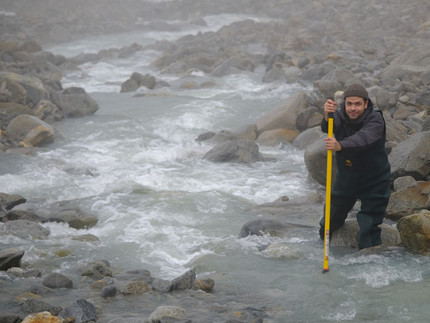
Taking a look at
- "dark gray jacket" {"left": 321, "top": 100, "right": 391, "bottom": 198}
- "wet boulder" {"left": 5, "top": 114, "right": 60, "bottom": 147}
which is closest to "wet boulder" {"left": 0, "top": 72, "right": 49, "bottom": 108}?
"wet boulder" {"left": 5, "top": 114, "right": 60, "bottom": 147}

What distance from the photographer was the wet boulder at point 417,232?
21.1 feet

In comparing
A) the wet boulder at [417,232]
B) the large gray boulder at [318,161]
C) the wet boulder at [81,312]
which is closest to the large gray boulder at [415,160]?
the large gray boulder at [318,161]

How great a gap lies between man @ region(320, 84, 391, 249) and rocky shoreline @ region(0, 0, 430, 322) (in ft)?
1.46

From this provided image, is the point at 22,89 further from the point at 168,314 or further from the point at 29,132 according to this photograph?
the point at 168,314

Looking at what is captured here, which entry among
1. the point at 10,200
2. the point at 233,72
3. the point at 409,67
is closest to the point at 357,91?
the point at 10,200

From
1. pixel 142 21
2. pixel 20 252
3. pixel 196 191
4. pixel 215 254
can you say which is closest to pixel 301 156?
pixel 196 191

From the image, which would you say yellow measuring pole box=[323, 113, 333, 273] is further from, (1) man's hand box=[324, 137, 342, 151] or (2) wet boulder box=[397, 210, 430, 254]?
(2) wet boulder box=[397, 210, 430, 254]

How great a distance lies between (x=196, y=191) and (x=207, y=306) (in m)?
5.32

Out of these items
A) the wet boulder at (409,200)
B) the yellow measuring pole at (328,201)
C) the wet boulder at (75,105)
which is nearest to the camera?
the yellow measuring pole at (328,201)

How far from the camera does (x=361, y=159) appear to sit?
6.13m

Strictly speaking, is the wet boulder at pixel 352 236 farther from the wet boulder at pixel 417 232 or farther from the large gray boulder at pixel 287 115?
the large gray boulder at pixel 287 115

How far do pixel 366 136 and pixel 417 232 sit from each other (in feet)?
4.79

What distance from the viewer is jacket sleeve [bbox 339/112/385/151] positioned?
5.77 m

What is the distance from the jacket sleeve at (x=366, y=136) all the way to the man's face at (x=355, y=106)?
0.46ft
